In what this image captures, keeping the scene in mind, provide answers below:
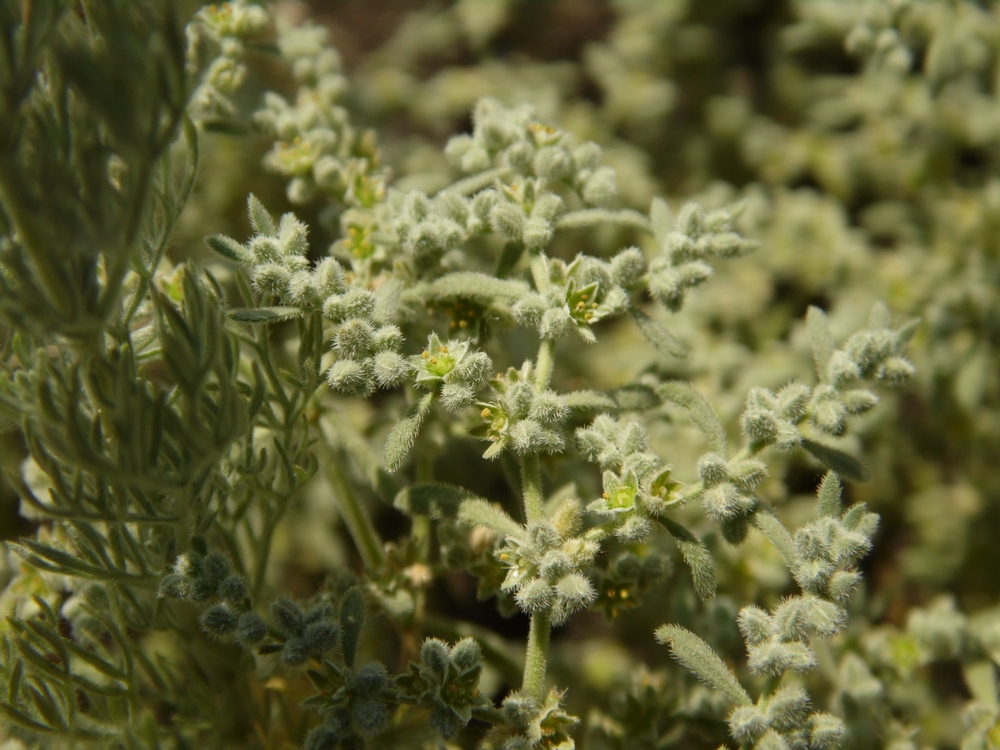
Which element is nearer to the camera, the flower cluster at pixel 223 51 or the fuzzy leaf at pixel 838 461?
the fuzzy leaf at pixel 838 461

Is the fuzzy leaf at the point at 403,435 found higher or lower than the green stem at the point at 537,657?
higher

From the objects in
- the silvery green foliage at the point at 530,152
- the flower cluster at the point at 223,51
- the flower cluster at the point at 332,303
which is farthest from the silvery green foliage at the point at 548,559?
the flower cluster at the point at 223,51

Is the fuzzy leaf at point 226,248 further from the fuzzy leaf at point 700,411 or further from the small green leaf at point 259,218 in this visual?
the fuzzy leaf at point 700,411

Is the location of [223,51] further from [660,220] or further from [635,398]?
[635,398]

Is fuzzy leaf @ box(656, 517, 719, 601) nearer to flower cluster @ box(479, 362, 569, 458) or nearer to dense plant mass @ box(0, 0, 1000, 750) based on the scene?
dense plant mass @ box(0, 0, 1000, 750)

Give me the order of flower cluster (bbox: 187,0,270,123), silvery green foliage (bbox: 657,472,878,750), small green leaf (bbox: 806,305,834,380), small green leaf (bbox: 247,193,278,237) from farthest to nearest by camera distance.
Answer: flower cluster (bbox: 187,0,270,123)
small green leaf (bbox: 806,305,834,380)
small green leaf (bbox: 247,193,278,237)
silvery green foliage (bbox: 657,472,878,750)

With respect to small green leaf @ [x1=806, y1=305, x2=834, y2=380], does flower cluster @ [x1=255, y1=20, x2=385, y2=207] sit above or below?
above

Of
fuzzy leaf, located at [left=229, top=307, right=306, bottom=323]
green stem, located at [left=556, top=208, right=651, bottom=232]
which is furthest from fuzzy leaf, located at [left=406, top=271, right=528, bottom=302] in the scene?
fuzzy leaf, located at [left=229, top=307, right=306, bottom=323]
